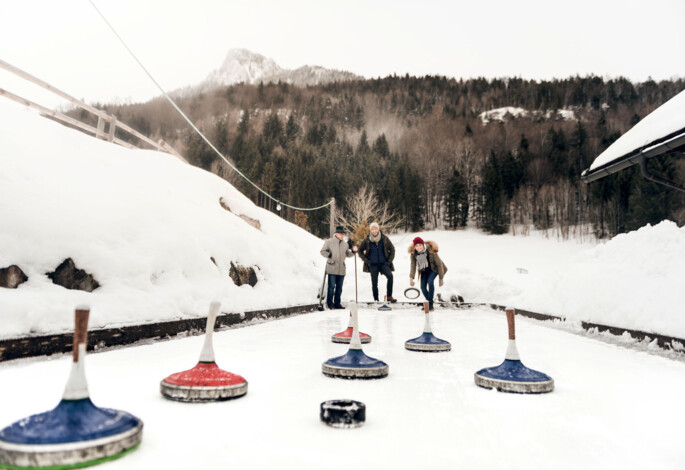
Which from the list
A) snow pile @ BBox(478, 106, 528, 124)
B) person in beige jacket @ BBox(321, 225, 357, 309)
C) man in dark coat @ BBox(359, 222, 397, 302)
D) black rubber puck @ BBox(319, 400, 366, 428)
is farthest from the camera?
snow pile @ BBox(478, 106, 528, 124)

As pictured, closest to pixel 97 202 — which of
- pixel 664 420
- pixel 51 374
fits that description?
pixel 51 374

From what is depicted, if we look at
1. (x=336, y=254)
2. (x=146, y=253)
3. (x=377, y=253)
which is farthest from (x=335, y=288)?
(x=146, y=253)

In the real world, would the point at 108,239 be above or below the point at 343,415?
above

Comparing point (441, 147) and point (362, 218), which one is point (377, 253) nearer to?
point (362, 218)

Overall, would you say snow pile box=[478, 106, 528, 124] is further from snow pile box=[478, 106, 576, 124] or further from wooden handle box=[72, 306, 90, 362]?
wooden handle box=[72, 306, 90, 362]

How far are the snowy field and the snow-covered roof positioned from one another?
266 centimetres

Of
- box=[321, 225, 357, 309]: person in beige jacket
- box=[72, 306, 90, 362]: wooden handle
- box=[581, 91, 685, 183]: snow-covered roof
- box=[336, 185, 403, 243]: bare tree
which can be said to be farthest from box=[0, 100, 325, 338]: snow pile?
box=[336, 185, 403, 243]: bare tree

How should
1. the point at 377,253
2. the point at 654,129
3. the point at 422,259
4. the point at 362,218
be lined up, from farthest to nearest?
the point at 362,218 < the point at 377,253 < the point at 422,259 < the point at 654,129

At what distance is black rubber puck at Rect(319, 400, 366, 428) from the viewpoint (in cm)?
227

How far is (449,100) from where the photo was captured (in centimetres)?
10031

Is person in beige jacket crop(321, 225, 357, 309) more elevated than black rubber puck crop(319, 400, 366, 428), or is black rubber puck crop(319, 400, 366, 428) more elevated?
person in beige jacket crop(321, 225, 357, 309)

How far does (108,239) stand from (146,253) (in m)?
0.57

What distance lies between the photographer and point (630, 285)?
6398 millimetres

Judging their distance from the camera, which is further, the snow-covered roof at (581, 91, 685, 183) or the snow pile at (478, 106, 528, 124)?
the snow pile at (478, 106, 528, 124)
